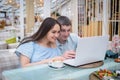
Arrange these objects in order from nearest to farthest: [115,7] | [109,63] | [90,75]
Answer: [90,75] → [109,63] → [115,7]

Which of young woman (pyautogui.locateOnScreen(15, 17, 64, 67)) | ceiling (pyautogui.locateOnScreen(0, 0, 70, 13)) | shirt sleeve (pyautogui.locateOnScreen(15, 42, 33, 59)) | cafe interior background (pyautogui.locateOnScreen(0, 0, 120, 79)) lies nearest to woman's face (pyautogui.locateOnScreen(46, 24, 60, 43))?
young woman (pyautogui.locateOnScreen(15, 17, 64, 67))

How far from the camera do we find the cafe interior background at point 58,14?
175 inches

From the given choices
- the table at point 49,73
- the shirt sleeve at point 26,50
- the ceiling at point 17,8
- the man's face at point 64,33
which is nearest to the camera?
the table at point 49,73

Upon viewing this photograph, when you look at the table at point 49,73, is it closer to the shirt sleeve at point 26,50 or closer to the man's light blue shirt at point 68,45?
the shirt sleeve at point 26,50

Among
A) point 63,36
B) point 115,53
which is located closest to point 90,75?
point 115,53

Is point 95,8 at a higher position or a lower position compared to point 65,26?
higher

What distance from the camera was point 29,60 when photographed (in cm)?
167

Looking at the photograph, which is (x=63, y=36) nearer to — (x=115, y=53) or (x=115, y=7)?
(x=115, y=53)

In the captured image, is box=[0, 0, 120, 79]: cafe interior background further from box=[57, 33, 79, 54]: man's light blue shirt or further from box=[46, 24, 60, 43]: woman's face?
box=[46, 24, 60, 43]: woman's face

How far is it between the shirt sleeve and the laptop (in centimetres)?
35

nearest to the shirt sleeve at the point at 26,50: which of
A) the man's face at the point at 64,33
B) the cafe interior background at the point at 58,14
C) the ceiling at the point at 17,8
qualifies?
the man's face at the point at 64,33

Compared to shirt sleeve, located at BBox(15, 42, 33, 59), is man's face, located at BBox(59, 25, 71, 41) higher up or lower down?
higher up

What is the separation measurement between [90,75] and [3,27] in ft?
12.2

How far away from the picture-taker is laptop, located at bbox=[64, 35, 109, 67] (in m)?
1.32
